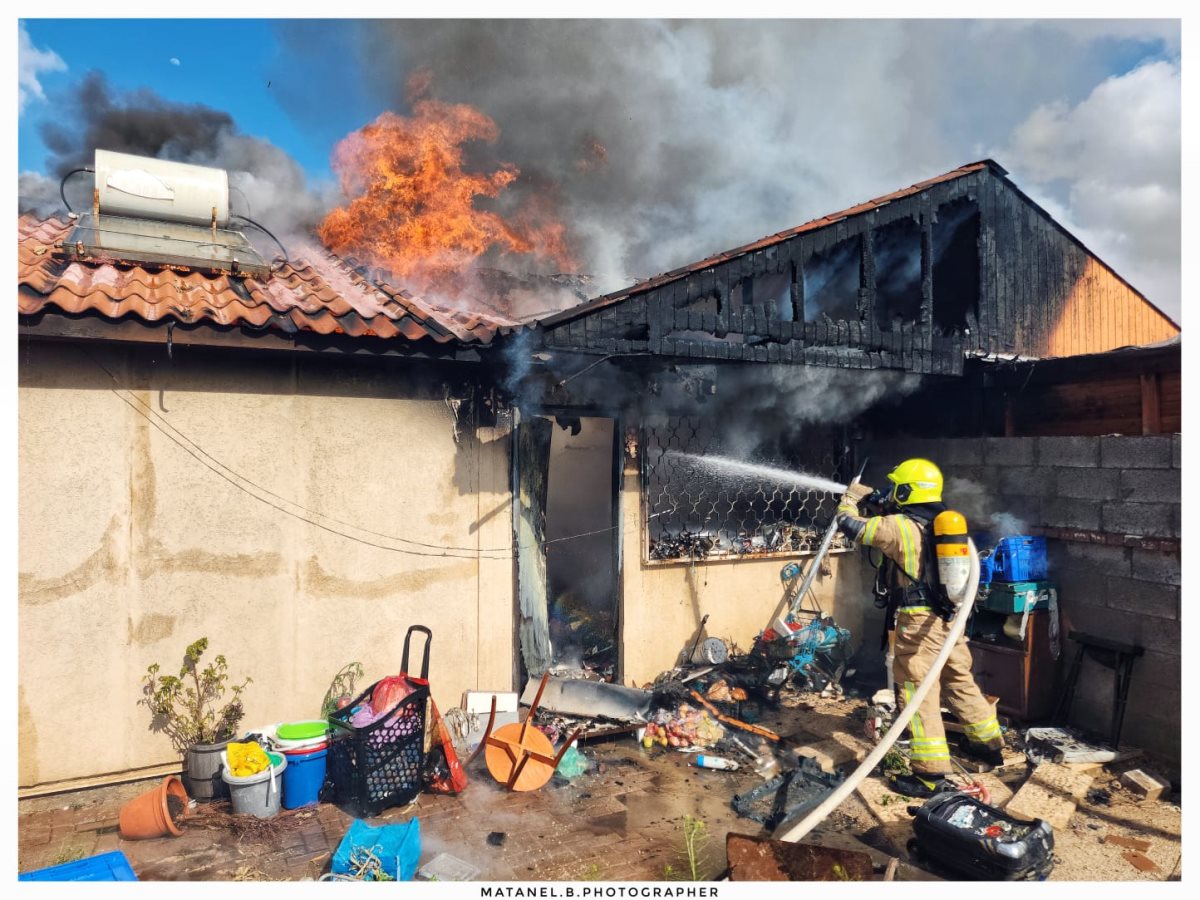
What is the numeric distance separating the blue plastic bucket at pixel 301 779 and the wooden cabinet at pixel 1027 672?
6713mm

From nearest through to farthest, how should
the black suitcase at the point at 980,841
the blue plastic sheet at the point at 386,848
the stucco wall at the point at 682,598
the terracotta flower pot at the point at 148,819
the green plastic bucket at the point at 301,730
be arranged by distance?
the black suitcase at the point at 980,841 < the blue plastic sheet at the point at 386,848 < the terracotta flower pot at the point at 148,819 < the green plastic bucket at the point at 301,730 < the stucco wall at the point at 682,598

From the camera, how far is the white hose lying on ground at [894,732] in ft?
16.0

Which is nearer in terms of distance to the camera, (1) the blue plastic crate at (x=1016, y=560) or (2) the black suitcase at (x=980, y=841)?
(2) the black suitcase at (x=980, y=841)

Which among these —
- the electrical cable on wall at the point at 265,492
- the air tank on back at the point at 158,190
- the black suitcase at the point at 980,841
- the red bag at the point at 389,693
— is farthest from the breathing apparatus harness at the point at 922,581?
the air tank on back at the point at 158,190

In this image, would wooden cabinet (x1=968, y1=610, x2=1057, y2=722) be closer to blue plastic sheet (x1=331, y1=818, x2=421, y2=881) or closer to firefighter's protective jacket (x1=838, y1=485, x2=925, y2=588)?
firefighter's protective jacket (x1=838, y1=485, x2=925, y2=588)

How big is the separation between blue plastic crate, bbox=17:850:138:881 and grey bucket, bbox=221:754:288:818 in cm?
127

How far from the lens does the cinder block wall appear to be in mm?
6348

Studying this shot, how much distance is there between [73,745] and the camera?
566 cm

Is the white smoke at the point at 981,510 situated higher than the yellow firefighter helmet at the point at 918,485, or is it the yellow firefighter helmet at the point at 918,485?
the yellow firefighter helmet at the point at 918,485

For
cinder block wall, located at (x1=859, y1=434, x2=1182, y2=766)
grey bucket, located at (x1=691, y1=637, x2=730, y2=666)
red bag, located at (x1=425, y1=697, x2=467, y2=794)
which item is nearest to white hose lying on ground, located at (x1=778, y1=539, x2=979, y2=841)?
cinder block wall, located at (x1=859, y1=434, x2=1182, y2=766)

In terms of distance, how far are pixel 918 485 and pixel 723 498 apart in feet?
8.57

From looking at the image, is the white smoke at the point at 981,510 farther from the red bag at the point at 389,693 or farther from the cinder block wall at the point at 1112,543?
the red bag at the point at 389,693

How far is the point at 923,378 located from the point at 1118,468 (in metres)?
2.51
